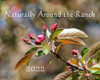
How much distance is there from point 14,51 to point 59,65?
2.11ft

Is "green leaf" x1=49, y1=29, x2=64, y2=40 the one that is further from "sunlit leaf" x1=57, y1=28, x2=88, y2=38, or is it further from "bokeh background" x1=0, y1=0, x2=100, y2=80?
"bokeh background" x1=0, y1=0, x2=100, y2=80

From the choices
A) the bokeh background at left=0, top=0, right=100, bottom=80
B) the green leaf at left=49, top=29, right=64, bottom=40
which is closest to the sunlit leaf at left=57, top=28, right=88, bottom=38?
the green leaf at left=49, top=29, right=64, bottom=40

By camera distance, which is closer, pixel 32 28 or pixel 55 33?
pixel 55 33

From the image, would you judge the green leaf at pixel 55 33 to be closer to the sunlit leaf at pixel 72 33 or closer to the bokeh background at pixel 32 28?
the sunlit leaf at pixel 72 33

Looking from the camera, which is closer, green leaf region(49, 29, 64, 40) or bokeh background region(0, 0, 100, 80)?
green leaf region(49, 29, 64, 40)

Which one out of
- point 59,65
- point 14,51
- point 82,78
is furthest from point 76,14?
point 82,78

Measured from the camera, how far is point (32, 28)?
115 inches

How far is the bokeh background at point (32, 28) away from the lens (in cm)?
276

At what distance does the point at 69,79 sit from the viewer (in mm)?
874

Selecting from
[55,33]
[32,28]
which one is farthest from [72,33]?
[32,28]

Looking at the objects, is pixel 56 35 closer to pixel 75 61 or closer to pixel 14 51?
pixel 75 61

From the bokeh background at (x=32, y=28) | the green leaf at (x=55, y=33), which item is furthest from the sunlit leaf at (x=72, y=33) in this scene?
the bokeh background at (x=32, y=28)

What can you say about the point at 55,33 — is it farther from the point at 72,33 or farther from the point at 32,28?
the point at 32,28

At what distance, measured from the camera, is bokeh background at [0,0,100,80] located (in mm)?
2762
